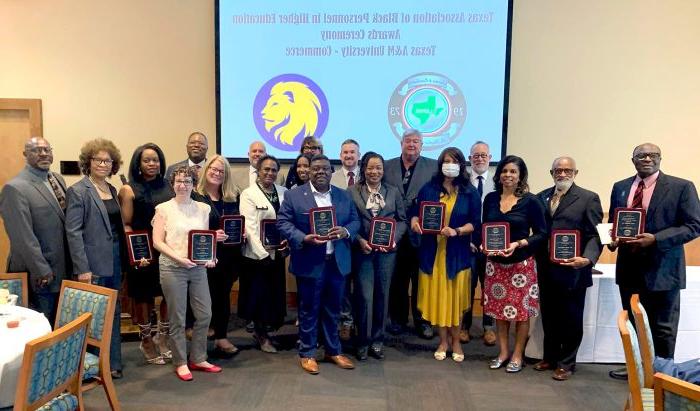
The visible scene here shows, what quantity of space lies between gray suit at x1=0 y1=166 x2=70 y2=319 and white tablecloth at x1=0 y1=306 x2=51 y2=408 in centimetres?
62

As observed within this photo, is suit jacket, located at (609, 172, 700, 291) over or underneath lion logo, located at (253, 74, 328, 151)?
underneath

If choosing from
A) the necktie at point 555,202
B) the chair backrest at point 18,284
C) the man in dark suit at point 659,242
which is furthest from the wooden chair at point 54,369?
the man in dark suit at point 659,242

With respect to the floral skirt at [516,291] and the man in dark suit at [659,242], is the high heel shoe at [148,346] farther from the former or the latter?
the man in dark suit at [659,242]

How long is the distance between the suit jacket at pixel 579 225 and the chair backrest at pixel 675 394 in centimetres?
190

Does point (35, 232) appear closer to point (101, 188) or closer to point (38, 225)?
point (38, 225)

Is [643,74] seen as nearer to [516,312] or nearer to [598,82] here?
[598,82]

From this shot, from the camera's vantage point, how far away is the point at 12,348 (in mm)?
2023

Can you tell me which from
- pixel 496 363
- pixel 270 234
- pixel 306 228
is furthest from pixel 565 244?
pixel 270 234

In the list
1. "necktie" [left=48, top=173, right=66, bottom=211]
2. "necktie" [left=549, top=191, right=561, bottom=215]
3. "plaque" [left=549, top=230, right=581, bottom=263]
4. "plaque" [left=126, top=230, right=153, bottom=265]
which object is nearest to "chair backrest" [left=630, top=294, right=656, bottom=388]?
"plaque" [left=549, top=230, right=581, bottom=263]

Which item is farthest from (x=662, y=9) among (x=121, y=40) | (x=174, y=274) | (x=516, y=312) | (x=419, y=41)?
(x=121, y=40)

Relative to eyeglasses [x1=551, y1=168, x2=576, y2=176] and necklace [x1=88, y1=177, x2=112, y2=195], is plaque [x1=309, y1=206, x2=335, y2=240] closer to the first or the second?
necklace [x1=88, y1=177, x2=112, y2=195]

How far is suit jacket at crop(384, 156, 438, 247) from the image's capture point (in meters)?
4.08

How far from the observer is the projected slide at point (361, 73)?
4.98 metres

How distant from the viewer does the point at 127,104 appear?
5.25 metres
